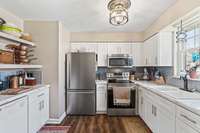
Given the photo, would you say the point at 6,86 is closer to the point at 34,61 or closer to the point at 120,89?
the point at 34,61

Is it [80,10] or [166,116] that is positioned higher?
[80,10]

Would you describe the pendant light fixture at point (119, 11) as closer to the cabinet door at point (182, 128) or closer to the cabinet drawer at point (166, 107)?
the cabinet drawer at point (166, 107)

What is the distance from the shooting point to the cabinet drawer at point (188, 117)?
1.71 meters

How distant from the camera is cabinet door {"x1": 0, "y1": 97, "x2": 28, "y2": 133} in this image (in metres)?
2.13

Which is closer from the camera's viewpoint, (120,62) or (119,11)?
(119,11)

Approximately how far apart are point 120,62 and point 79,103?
1.60 metres

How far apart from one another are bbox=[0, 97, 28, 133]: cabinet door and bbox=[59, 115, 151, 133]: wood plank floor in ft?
4.25

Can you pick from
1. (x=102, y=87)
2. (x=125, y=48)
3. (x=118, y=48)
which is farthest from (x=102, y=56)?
(x=102, y=87)

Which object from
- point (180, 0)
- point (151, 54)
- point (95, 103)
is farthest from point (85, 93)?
point (180, 0)

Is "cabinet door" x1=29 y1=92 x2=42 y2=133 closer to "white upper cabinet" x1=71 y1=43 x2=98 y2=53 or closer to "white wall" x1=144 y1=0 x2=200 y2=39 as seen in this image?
"white upper cabinet" x1=71 y1=43 x2=98 y2=53

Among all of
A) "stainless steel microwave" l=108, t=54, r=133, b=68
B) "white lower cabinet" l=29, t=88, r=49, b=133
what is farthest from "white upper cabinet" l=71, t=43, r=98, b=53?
"white lower cabinet" l=29, t=88, r=49, b=133

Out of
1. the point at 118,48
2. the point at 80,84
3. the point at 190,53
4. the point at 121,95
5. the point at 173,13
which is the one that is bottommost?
the point at 121,95

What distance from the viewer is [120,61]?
17.2 ft

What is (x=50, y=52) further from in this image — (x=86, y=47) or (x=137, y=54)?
(x=137, y=54)
